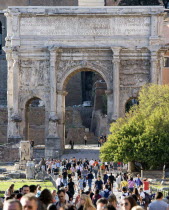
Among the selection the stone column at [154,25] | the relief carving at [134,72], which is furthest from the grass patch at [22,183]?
the stone column at [154,25]

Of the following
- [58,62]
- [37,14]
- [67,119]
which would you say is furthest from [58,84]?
[67,119]

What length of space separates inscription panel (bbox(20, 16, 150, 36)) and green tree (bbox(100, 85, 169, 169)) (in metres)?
9.47

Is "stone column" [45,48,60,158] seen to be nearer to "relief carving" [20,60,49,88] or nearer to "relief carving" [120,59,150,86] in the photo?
"relief carving" [20,60,49,88]

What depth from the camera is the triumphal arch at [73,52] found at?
168 feet

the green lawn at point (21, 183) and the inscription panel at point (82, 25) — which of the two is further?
the inscription panel at point (82, 25)

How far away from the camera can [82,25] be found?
170 ft

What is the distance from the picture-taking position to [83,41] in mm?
51625

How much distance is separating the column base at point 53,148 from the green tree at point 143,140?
794cm

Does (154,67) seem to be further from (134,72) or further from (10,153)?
(10,153)

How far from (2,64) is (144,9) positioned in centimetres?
3098

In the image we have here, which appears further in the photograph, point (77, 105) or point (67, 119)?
point (77, 105)

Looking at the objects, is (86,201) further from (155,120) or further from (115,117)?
(115,117)

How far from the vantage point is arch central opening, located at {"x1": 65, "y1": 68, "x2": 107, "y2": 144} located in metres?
68.9

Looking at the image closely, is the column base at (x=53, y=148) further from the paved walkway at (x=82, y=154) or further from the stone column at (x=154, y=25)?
the stone column at (x=154, y=25)
